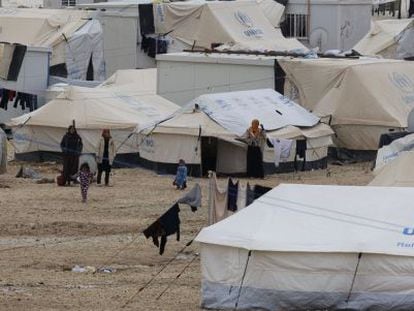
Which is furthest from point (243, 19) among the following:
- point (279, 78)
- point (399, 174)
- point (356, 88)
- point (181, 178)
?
point (399, 174)

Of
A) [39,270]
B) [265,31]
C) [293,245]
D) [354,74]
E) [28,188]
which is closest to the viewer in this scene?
[293,245]

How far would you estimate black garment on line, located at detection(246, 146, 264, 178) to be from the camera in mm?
35125

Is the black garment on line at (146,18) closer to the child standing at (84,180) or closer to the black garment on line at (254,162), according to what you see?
the black garment on line at (254,162)

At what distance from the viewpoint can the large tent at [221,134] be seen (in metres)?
35.1

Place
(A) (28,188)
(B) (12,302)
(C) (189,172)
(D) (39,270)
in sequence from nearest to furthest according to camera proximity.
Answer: (B) (12,302) → (D) (39,270) → (A) (28,188) → (C) (189,172)

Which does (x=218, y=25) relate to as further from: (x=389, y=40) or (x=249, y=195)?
(x=249, y=195)

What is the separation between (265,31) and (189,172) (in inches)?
622

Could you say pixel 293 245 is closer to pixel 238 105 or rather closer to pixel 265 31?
pixel 238 105

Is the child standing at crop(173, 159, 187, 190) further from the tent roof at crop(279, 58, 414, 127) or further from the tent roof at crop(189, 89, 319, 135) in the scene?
the tent roof at crop(279, 58, 414, 127)

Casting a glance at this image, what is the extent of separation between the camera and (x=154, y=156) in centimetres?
3588

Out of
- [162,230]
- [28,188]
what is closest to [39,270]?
[162,230]

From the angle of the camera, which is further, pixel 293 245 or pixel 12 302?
pixel 12 302

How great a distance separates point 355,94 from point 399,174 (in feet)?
48.8

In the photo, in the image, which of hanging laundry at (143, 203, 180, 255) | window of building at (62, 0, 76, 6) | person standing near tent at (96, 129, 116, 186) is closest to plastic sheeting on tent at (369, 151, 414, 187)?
hanging laundry at (143, 203, 180, 255)
